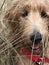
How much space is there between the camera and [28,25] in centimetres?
545

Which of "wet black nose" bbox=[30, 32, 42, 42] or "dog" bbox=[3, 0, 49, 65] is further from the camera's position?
"dog" bbox=[3, 0, 49, 65]

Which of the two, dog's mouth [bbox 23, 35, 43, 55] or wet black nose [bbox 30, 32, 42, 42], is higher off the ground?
wet black nose [bbox 30, 32, 42, 42]

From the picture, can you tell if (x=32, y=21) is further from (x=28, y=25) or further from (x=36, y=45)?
(x=36, y=45)

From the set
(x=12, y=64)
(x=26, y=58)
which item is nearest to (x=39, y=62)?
(x=26, y=58)

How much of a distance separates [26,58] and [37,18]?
67cm

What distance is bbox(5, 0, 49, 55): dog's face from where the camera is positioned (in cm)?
534

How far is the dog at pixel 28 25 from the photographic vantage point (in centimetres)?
536

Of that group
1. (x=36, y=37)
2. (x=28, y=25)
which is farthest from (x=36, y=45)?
(x=28, y=25)

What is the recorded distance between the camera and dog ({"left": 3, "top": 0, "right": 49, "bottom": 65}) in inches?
211

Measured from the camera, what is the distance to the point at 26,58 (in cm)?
569

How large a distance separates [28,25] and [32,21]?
3.4 inches

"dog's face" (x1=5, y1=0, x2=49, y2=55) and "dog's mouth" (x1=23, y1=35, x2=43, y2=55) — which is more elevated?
"dog's face" (x1=5, y1=0, x2=49, y2=55)

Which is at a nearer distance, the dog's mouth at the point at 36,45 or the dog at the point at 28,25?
the dog's mouth at the point at 36,45

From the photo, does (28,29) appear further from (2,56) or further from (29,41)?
(2,56)
